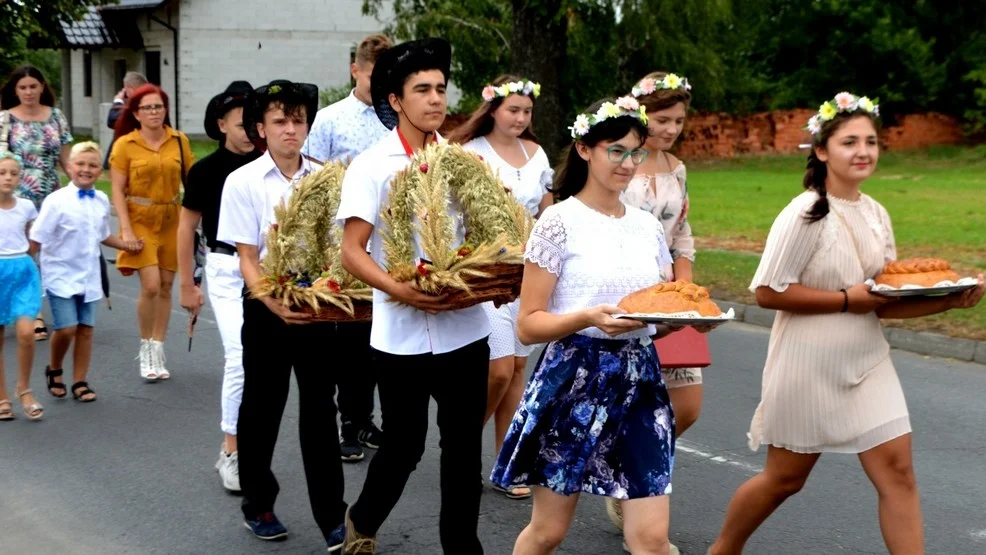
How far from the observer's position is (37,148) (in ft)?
34.5

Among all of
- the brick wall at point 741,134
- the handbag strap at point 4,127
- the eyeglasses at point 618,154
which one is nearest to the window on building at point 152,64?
the brick wall at point 741,134

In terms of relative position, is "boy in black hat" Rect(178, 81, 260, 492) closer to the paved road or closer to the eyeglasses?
the paved road

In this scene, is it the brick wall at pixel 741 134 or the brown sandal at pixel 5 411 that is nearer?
the brown sandal at pixel 5 411

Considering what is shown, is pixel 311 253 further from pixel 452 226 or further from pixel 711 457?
pixel 711 457

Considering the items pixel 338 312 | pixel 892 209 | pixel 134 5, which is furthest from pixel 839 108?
pixel 134 5

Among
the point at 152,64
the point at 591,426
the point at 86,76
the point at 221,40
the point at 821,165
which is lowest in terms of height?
the point at 591,426

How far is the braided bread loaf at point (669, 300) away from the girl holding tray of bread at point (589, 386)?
21 centimetres

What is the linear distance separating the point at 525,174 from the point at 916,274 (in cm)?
270

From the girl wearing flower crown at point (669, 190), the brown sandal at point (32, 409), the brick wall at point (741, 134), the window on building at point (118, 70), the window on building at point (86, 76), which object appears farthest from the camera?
the window on building at point (86, 76)

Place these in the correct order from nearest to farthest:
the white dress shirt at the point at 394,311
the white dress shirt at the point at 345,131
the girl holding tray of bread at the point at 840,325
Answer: the girl holding tray of bread at the point at 840,325 → the white dress shirt at the point at 394,311 → the white dress shirt at the point at 345,131

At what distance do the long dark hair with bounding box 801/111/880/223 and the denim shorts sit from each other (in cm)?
540

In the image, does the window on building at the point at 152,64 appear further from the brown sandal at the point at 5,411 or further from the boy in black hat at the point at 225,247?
the boy in black hat at the point at 225,247

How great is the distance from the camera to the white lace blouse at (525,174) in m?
6.65

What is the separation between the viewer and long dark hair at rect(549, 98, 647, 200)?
14.1 feet
